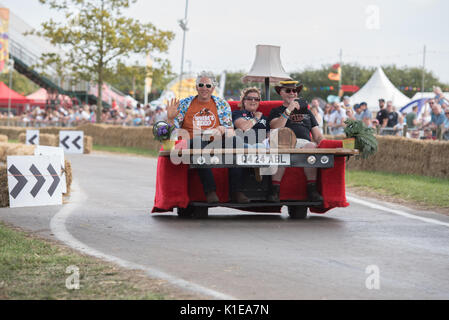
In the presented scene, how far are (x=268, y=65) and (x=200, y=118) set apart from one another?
12.3 feet

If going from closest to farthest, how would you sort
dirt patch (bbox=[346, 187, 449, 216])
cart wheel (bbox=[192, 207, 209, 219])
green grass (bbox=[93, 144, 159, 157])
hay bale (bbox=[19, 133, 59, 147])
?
cart wheel (bbox=[192, 207, 209, 219])
dirt patch (bbox=[346, 187, 449, 216])
hay bale (bbox=[19, 133, 59, 147])
green grass (bbox=[93, 144, 159, 157])

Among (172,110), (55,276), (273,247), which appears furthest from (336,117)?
(55,276)

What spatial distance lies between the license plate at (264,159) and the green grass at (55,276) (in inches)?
108

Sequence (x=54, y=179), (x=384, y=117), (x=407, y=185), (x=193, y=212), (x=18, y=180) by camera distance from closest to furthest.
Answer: (x=193, y=212) → (x=18, y=180) → (x=54, y=179) → (x=407, y=185) → (x=384, y=117)

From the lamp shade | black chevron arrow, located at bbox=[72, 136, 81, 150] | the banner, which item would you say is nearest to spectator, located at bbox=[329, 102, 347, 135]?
the lamp shade

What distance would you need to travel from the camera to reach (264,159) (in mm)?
9266

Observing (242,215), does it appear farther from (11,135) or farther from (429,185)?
(11,135)

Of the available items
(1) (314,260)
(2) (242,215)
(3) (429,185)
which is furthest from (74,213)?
(3) (429,185)

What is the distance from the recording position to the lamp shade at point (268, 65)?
43.1 feet

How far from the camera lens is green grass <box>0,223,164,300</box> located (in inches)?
201

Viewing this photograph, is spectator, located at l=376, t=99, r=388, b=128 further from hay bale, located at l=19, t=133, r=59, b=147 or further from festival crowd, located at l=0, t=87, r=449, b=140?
hay bale, located at l=19, t=133, r=59, b=147

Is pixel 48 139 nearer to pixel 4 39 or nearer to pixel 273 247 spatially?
pixel 4 39

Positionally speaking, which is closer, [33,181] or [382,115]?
[33,181]
